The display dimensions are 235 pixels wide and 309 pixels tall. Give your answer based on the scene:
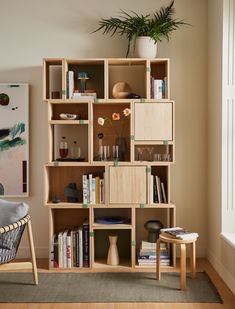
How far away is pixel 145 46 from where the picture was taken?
14.7 feet

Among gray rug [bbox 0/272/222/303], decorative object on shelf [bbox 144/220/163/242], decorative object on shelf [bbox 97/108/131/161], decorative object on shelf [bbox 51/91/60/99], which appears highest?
decorative object on shelf [bbox 51/91/60/99]

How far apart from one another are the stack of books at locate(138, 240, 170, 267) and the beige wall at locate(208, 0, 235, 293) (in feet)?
1.50

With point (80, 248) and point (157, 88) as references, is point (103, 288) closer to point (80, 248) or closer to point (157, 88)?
point (80, 248)

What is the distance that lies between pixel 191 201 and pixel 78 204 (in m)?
1.20

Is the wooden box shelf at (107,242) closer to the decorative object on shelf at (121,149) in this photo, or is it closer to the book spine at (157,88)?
the decorative object on shelf at (121,149)

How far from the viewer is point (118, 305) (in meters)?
3.43

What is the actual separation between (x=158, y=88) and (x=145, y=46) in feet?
1.44

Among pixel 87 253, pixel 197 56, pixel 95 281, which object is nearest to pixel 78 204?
pixel 87 253

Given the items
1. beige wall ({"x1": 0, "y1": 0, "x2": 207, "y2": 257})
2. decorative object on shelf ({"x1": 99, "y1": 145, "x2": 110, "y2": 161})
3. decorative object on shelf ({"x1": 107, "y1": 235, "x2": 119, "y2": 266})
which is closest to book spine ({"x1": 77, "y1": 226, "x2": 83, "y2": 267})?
decorative object on shelf ({"x1": 107, "y1": 235, "x2": 119, "y2": 266})

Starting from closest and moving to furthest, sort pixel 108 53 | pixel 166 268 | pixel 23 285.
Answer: pixel 23 285 → pixel 166 268 → pixel 108 53

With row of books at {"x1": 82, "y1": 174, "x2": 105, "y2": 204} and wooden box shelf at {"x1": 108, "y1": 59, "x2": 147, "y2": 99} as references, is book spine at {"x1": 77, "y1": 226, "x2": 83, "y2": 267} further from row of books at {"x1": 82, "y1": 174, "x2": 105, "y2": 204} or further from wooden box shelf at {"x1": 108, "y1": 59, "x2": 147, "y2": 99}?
wooden box shelf at {"x1": 108, "y1": 59, "x2": 147, "y2": 99}

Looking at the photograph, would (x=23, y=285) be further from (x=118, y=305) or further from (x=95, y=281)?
(x=118, y=305)

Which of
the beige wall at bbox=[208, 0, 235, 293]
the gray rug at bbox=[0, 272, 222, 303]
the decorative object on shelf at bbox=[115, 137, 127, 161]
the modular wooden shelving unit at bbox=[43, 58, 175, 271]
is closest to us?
the gray rug at bbox=[0, 272, 222, 303]

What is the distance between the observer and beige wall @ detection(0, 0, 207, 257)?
187 inches
